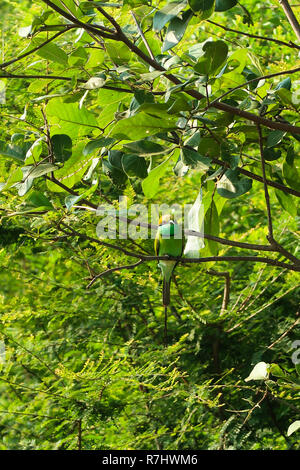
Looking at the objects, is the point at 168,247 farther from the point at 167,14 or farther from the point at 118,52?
the point at 167,14

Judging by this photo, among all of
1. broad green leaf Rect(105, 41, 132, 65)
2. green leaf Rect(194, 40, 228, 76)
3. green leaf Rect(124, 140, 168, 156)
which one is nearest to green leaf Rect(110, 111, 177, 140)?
green leaf Rect(124, 140, 168, 156)

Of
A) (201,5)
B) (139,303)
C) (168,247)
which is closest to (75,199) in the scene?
(201,5)

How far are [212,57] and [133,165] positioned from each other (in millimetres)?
295

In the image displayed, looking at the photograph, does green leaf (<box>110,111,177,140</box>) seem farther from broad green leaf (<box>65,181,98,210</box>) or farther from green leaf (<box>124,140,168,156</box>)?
broad green leaf (<box>65,181,98,210</box>)

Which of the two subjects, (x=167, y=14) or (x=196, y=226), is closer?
(x=167, y=14)

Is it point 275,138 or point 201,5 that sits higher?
point 201,5

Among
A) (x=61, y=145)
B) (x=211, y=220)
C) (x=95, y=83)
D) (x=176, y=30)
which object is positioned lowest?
(x=211, y=220)

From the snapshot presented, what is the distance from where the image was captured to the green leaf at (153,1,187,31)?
1.22m

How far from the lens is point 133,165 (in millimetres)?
1390

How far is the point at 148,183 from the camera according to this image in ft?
4.66
